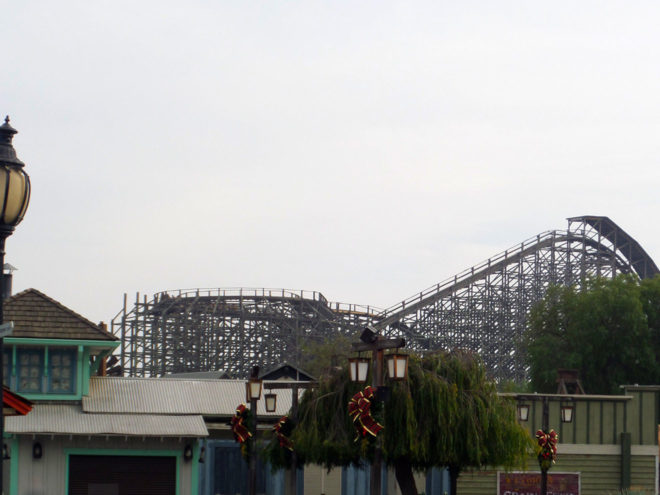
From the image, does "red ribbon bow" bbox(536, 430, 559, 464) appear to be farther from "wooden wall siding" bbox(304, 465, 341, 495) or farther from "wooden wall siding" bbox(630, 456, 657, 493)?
"wooden wall siding" bbox(304, 465, 341, 495)

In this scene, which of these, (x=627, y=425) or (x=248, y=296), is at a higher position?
(x=248, y=296)

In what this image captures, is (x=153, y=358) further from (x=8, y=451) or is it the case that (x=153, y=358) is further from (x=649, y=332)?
(x=8, y=451)

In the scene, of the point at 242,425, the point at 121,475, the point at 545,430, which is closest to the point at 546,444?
the point at 545,430

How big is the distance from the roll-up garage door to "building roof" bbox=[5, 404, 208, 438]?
2.58 ft

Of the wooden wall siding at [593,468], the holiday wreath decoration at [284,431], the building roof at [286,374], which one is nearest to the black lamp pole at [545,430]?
the wooden wall siding at [593,468]

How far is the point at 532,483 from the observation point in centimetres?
2678

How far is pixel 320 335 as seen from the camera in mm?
65688

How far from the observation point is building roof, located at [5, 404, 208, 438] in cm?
2377

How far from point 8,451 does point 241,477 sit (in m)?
5.50

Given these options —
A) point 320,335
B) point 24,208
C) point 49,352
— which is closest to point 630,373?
point 320,335

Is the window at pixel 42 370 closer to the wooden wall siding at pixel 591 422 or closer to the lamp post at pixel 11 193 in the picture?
the wooden wall siding at pixel 591 422

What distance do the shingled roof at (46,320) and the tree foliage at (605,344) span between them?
98.1 ft

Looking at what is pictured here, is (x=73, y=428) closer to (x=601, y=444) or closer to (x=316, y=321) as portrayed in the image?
(x=601, y=444)

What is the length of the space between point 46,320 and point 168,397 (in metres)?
3.52
